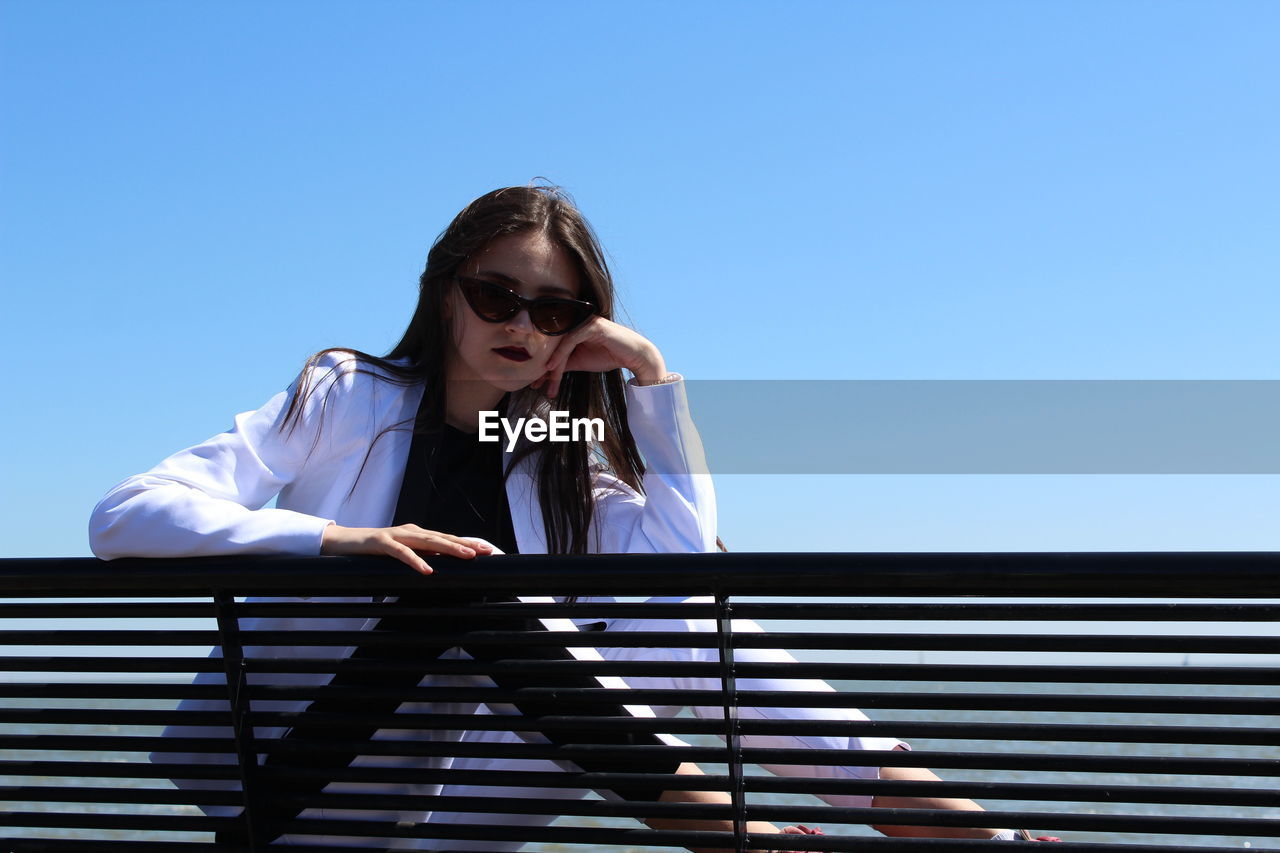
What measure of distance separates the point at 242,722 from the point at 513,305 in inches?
61.9

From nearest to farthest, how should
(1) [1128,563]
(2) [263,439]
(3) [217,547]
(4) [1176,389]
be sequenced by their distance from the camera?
(1) [1128,563], (3) [217,547], (2) [263,439], (4) [1176,389]

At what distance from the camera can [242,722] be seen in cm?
226

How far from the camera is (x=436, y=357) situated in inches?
139

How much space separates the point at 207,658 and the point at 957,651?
55.7 inches

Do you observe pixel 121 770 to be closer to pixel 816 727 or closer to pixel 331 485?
pixel 331 485

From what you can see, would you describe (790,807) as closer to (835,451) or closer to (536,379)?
(835,451)

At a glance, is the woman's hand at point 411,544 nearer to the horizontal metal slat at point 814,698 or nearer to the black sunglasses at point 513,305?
the horizontal metal slat at point 814,698

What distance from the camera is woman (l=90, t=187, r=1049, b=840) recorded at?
311 cm

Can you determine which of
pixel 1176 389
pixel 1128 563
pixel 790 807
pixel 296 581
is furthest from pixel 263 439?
pixel 1176 389

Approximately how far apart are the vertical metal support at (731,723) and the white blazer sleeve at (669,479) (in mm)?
1098

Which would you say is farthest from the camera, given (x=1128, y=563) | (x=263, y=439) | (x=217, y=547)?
(x=263, y=439)

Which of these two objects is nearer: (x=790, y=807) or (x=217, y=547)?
(x=790, y=807)

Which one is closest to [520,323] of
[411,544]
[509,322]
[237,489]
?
[509,322]

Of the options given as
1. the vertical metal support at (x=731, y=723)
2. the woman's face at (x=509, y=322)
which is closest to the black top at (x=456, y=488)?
the woman's face at (x=509, y=322)
